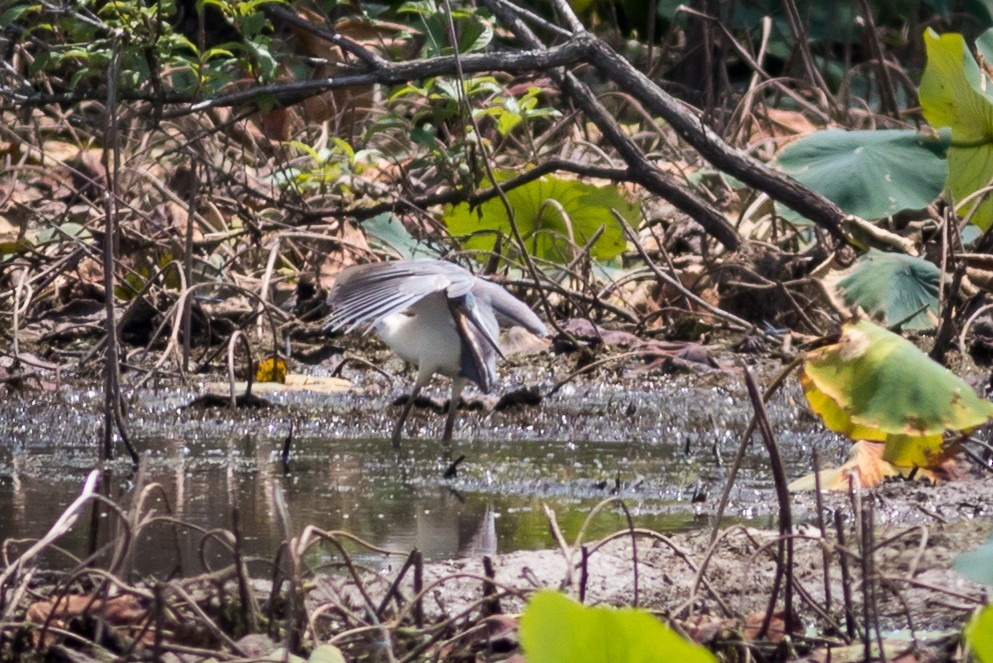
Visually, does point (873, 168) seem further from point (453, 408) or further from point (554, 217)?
point (554, 217)

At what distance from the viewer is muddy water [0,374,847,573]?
11.4 feet

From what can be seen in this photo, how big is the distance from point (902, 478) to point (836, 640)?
148 cm

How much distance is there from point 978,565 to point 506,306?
3173 millimetres

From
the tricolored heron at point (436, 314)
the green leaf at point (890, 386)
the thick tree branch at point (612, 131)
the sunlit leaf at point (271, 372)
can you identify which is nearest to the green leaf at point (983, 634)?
the green leaf at point (890, 386)

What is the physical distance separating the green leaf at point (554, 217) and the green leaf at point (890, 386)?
335cm

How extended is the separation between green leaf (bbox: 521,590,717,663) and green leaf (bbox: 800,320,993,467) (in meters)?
1.54

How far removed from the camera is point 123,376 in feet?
18.4

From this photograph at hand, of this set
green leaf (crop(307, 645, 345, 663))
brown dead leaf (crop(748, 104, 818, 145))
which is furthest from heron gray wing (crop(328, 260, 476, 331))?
brown dead leaf (crop(748, 104, 818, 145))

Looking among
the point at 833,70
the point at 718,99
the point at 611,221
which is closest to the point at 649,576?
the point at 611,221

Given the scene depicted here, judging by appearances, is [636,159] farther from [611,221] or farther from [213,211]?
[213,211]

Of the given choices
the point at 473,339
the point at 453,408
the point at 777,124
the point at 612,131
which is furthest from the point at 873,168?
the point at 777,124

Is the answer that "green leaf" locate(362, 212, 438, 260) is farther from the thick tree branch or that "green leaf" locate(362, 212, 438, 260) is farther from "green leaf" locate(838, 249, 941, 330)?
"green leaf" locate(838, 249, 941, 330)

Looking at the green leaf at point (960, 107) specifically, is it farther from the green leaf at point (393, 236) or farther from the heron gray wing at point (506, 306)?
the green leaf at point (393, 236)

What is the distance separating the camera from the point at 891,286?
455cm
